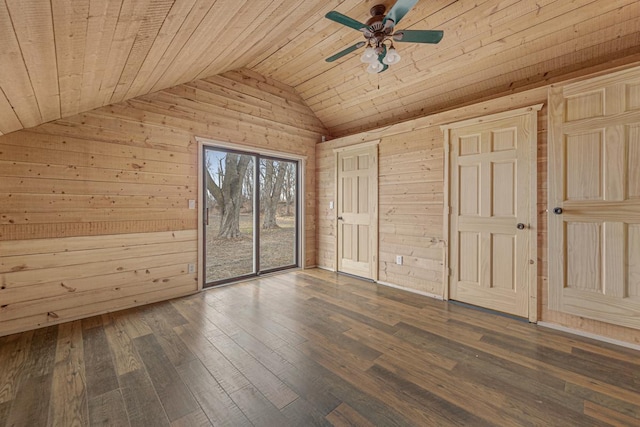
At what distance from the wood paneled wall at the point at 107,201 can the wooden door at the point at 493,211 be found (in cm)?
313

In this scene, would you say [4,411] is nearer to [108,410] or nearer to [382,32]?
[108,410]

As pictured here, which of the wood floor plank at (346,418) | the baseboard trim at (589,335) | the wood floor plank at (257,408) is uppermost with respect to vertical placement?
the baseboard trim at (589,335)

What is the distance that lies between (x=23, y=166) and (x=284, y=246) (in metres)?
3.40

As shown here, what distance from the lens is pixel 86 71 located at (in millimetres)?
1911

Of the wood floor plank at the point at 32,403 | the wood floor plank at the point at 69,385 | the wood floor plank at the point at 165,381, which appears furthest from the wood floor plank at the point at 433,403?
the wood floor plank at the point at 32,403

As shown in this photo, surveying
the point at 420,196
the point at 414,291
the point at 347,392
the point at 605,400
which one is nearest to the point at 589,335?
the point at 605,400

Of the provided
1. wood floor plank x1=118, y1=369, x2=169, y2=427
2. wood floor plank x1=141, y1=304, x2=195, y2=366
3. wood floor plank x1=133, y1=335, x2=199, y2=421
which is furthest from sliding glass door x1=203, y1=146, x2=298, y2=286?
wood floor plank x1=118, y1=369, x2=169, y2=427

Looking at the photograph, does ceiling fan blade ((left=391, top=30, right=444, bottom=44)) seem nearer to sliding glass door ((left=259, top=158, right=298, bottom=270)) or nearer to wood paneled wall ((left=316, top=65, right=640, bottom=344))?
wood paneled wall ((left=316, top=65, right=640, bottom=344))

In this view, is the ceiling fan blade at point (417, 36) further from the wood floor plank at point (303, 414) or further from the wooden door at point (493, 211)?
the wood floor plank at point (303, 414)

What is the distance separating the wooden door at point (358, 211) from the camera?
14.0 feet

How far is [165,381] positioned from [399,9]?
326 centimetres

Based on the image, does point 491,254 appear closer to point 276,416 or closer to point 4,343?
point 276,416

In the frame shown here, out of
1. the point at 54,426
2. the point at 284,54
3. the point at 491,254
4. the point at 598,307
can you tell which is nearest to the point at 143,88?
the point at 284,54

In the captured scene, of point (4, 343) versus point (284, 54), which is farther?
point (284, 54)
